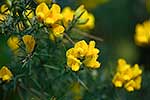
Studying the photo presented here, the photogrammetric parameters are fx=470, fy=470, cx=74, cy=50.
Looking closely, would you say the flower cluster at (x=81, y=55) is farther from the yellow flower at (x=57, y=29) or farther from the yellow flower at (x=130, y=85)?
the yellow flower at (x=130, y=85)

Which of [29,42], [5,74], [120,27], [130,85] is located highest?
[29,42]

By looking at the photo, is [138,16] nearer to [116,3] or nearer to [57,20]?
[116,3]

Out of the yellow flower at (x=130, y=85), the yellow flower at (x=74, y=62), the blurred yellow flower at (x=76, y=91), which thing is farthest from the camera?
the blurred yellow flower at (x=76, y=91)

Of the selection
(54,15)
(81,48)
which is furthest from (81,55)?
(54,15)

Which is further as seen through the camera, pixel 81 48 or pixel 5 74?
pixel 5 74

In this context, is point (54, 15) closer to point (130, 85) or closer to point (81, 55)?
point (81, 55)

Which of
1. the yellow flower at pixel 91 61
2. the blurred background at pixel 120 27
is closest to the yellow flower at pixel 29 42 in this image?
the yellow flower at pixel 91 61
